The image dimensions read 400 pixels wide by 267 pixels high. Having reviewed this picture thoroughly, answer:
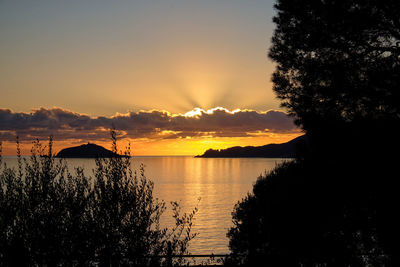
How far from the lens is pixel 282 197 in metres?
17.1

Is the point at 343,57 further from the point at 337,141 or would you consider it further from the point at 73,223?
the point at 73,223

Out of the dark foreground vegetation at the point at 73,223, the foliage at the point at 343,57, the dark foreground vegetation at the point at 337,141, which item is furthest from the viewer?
the foliage at the point at 343,57

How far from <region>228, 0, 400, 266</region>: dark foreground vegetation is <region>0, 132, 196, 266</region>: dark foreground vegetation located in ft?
16.9

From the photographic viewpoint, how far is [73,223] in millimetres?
11609

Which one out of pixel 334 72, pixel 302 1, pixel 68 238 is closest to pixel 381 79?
pixel 334 72

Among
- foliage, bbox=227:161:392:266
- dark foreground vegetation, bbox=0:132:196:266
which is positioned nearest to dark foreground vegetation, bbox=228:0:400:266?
foliage, bbox=227:161:392:266

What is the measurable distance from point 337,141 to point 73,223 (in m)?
10.0

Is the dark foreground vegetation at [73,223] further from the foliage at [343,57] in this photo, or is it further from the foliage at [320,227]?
the foliage at [343,57]

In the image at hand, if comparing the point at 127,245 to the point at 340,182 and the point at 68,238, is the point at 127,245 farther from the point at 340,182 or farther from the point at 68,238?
the point at 340,182

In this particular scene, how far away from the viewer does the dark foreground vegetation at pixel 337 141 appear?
42.0 ft

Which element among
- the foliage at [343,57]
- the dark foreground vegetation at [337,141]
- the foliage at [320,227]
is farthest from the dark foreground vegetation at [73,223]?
the foliage at [343,57]

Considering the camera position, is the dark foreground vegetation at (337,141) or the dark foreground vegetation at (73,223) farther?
the dark foreground vegetation at (337,141)

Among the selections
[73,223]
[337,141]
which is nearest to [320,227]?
[337,141]

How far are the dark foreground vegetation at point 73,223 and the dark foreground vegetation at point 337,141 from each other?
5148 millimetres
